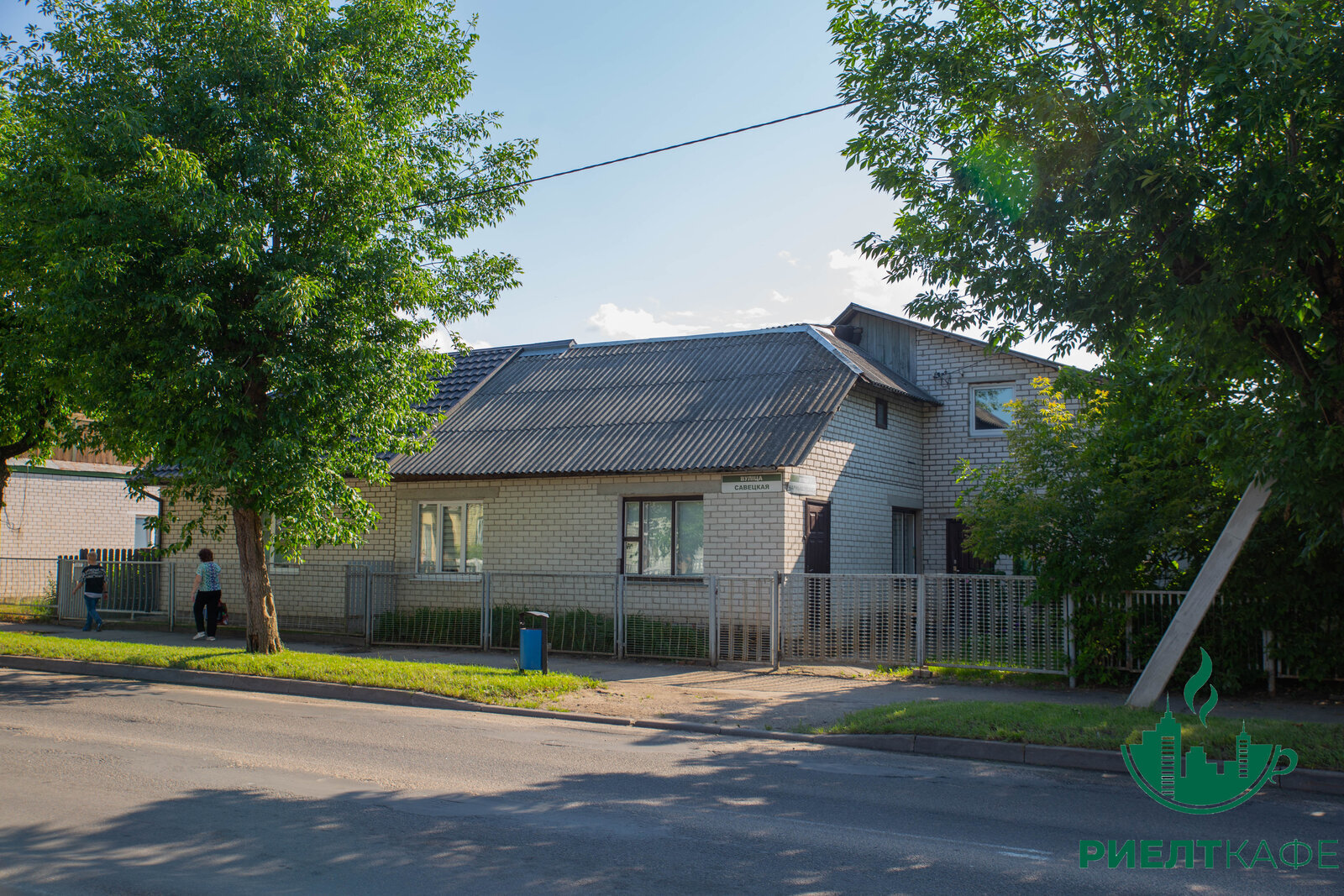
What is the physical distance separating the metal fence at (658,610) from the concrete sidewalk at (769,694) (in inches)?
19.7

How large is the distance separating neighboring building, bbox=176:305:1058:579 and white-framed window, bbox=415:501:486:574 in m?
0.03

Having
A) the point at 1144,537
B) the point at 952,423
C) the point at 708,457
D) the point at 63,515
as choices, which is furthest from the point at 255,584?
the point at 63,515

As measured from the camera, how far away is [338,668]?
42.9 ft

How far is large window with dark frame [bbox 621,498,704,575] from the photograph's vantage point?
55.8ft

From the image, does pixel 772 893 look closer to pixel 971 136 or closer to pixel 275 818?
pixel 275 818

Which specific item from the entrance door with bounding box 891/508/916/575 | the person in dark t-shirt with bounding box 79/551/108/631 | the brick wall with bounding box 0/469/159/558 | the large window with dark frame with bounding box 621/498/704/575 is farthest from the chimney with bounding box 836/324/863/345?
the brick wall with bounding box 0/469/159/558

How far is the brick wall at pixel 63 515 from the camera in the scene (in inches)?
1062

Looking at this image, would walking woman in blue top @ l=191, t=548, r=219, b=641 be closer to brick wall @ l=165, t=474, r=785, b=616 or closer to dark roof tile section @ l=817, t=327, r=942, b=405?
brick wall @ l=165, t=474, r=785, b=616

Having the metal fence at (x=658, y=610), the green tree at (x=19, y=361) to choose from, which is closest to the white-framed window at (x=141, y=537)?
the metal fence at (x=658, y=610)

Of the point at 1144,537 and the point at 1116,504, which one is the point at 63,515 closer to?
the point at 1116,504

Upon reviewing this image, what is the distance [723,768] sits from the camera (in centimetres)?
833

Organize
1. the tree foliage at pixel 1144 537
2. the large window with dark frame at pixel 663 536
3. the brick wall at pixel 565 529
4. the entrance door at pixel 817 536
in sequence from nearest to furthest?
the tree foliage at pixel 1144 537 → the brick wall at pixel 565 529 → the entrance door at pixel 817 536 → the large window with dark frame at pixel 663 536

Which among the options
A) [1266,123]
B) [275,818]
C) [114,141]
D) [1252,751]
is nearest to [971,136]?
[1266,123]

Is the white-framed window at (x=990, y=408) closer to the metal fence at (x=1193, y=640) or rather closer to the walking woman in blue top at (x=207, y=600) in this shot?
the metal fence at (x=1193, y=640)
